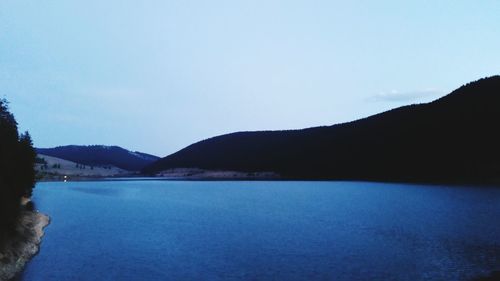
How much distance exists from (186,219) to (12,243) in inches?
1485

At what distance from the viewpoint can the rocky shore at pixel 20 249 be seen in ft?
117

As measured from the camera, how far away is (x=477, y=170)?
527 ft

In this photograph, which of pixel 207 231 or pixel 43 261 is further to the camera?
pixel 207 231

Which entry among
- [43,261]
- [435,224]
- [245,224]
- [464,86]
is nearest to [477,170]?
[464,86]

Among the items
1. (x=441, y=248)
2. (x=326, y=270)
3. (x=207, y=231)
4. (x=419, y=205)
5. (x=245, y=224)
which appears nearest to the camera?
(x=326, y=270)

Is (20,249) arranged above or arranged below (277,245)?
above

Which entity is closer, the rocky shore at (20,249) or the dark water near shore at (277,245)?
the rocky shore at (20,249)

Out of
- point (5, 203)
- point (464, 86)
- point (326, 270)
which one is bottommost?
point (326, 270)

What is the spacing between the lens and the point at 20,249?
42.5 meters

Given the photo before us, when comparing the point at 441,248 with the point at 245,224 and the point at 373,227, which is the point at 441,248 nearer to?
the point at 373,227

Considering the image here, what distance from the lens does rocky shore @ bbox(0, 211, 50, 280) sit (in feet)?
117

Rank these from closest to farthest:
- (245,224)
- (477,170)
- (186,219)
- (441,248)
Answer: (441,248), (245,224), (186,219), (477,170)

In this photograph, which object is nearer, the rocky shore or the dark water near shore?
the rocky shore

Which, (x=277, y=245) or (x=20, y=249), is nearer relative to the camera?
(x=20, y=249)
